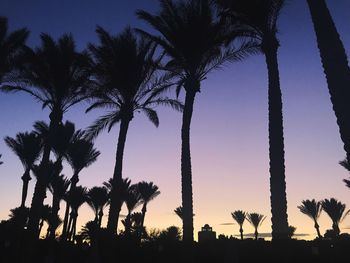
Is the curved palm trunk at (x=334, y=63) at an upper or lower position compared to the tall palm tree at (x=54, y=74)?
lower

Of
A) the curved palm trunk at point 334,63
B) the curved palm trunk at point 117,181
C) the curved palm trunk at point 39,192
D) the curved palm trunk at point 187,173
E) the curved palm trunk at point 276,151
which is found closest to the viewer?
the curved palm trunk at point 334,63

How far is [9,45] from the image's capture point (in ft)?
63.9

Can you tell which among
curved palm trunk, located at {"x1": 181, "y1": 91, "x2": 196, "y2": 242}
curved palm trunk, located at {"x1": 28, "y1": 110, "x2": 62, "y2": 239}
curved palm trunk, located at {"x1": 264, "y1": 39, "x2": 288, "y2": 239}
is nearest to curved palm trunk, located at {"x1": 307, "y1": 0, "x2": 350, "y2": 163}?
curved palm trunk, located at {"x1": 264, "y1": 39, "x2": 288, "y2": 239}

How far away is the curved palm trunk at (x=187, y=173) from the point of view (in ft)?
47.8

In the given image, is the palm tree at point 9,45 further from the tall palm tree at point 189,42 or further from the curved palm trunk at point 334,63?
the curved palm trunk at point 334,63

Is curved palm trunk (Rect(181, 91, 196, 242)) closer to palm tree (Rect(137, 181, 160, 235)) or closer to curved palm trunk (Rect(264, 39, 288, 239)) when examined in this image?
curved palm trunk (Rect(264, 39, 288, 239))

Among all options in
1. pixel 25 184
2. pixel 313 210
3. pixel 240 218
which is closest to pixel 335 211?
pixel 313 210

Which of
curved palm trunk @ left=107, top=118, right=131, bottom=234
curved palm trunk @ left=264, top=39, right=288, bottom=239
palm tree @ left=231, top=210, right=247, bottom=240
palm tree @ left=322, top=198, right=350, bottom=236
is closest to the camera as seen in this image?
curved palm trunk @ left=264, top=39, right=288, bottom=239

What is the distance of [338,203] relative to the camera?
48812 mm

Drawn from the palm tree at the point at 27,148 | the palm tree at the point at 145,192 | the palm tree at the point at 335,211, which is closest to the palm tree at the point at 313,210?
the palm tree at the point at 335,211

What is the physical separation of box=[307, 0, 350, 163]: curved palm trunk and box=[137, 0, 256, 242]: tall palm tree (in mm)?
7727

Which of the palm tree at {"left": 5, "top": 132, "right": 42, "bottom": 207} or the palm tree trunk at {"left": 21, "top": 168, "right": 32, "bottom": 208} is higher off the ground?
the palm tree at {"left": 5, "top": 132, "right": 42, "bottom": 207}

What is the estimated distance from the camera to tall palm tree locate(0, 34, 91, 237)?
19.5 meters

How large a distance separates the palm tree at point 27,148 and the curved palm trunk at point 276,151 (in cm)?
2673
